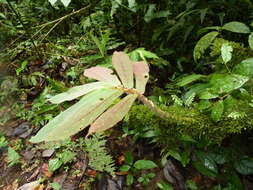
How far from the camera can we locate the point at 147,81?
120 centimetres

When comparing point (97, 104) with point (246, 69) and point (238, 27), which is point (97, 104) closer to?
point (246, 69)

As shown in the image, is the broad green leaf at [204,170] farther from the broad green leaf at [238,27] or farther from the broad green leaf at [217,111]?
the broad green leaf at [238,27]

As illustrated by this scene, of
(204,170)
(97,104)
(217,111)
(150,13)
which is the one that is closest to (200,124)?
(217,111)

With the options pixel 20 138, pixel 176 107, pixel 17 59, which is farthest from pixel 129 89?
pixel 17 59

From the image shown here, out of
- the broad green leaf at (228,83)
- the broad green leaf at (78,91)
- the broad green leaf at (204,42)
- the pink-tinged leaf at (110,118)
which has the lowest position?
the broad green leaf at (228,83)

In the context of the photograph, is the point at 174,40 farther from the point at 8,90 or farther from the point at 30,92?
the point at 8,90

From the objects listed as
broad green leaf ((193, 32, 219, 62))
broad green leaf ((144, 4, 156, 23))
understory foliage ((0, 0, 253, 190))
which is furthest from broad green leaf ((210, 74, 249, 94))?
broad green leaf ((144, 4, 156, 23))

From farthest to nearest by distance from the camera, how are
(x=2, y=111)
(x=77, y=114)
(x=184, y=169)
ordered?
(x=2, y=111), (x=184, y=169), (x=77, y=114)

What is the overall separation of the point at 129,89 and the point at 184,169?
0.87 m

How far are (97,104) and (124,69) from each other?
11cm

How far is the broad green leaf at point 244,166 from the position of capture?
102 cm

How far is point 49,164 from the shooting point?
1316mm

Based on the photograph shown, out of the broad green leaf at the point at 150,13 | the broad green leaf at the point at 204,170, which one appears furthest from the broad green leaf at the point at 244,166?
the broad green leaf at the point at 150,13

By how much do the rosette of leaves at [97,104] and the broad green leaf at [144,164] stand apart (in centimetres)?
75
